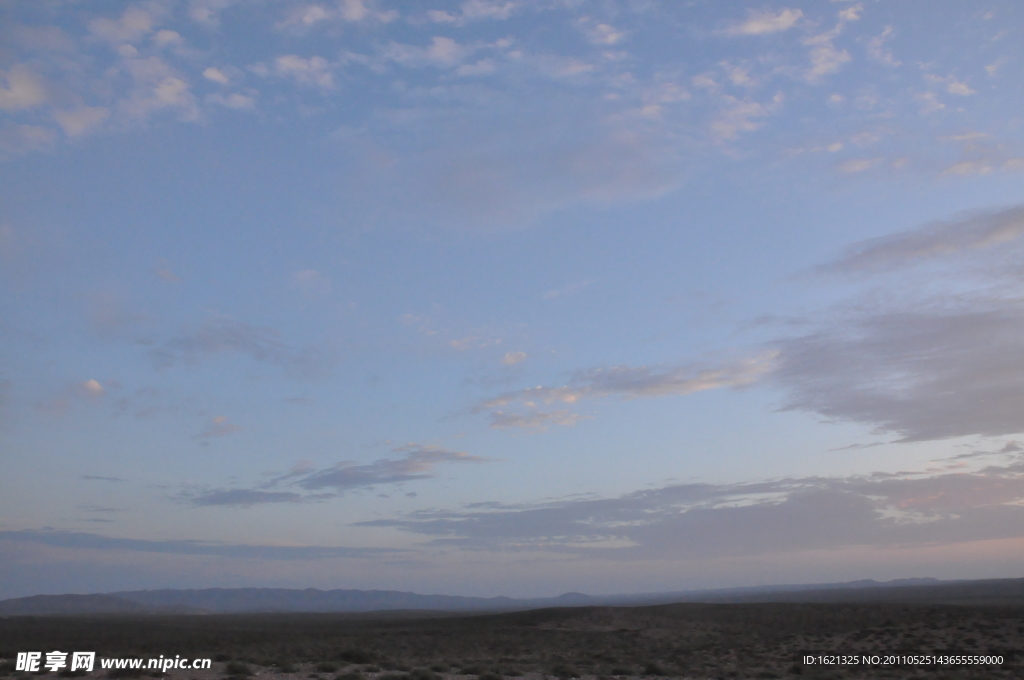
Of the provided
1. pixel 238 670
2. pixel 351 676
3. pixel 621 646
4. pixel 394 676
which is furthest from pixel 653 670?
pixel 238 670

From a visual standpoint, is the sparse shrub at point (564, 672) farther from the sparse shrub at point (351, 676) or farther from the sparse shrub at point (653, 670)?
the sparse shrub at point (351, 676)

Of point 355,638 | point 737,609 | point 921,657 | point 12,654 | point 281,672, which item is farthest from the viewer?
point 737,609

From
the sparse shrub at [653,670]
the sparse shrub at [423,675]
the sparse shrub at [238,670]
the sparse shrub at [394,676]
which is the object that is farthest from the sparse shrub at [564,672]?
the sparse shrub at [238,670]

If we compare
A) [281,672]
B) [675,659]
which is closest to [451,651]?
[675,659]

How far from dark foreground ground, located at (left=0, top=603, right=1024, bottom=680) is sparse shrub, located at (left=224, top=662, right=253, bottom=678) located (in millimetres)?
44

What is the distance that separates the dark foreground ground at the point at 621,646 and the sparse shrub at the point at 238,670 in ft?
0.14

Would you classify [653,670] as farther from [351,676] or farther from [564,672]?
[351,676]

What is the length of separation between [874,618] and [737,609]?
13.7 m

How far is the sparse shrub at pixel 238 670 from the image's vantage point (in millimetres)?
23772

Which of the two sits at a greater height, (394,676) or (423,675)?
(394,676)

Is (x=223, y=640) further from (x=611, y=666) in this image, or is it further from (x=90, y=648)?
(x=611, y=666)

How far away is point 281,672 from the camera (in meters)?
25.1

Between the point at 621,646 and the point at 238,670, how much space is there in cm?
2345

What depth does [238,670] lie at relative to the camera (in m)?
24.5
